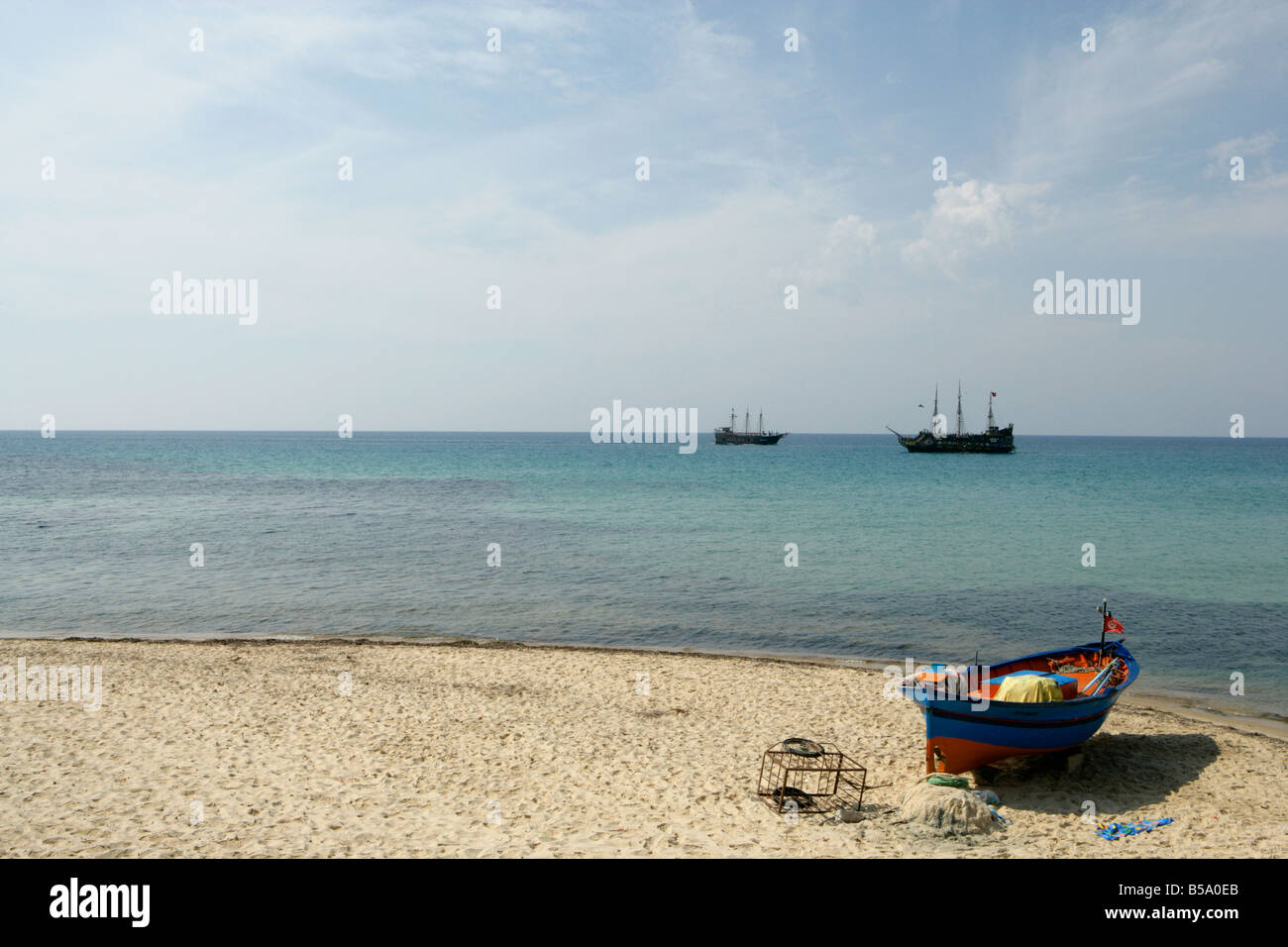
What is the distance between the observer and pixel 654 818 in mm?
9820

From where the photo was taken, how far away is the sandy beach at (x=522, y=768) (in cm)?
902

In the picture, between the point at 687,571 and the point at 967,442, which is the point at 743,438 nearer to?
the point at 967,442

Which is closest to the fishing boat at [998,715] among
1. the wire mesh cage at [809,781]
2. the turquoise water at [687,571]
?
→ the wire mesh cage at [809,781]

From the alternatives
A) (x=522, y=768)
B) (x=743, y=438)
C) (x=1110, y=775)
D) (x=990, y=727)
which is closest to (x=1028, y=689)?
(x=990, y=727)

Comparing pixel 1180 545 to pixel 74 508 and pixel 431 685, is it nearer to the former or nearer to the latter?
pixel 431 685

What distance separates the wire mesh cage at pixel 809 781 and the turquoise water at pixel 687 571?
8.50 m

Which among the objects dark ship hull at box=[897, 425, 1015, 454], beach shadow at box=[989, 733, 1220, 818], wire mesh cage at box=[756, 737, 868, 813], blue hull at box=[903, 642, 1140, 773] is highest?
dark ship hull at box=[897, 425, 1015, 454]

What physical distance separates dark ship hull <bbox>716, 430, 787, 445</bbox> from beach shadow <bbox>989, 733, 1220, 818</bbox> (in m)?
159

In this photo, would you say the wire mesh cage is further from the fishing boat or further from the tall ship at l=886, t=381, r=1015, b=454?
the tall ship at l=886, t=381, r=1015, b=454

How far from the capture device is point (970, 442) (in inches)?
4860

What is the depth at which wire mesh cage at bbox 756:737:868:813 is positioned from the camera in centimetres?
1053

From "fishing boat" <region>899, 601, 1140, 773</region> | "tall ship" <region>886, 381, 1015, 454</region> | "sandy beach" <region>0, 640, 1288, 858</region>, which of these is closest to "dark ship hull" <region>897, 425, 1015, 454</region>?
"tall ship" <region>886, 381, 1015, 454</region>

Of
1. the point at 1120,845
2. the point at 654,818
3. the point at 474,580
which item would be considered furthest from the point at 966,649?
the point at 474,580
